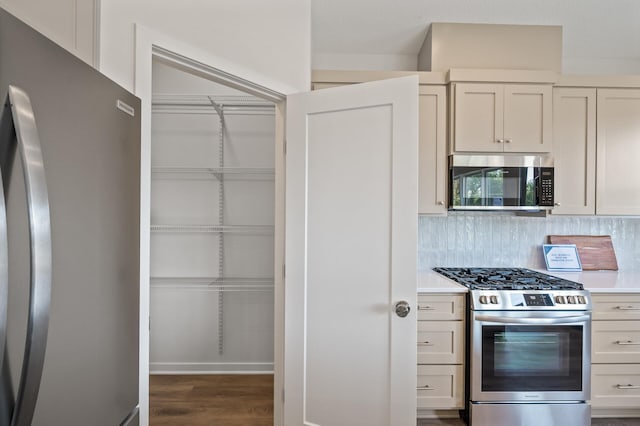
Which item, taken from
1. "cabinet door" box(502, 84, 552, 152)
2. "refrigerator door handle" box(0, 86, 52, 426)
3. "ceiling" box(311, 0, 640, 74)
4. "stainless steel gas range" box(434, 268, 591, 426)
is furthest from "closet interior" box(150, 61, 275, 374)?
"refrigerator door handle" box(0, 86, 52, 426)

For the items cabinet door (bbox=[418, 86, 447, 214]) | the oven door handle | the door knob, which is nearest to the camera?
the door knob

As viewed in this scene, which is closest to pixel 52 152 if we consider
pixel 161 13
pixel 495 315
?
pixel 161 13

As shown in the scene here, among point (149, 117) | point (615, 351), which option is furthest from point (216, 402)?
point (615, 351)

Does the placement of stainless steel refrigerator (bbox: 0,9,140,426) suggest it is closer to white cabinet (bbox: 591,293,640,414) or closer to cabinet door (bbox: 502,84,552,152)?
cabinet door (bbox: 502,84,552,152)

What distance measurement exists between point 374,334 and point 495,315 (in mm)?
873

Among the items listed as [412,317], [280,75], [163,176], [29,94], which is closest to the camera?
[29,94]

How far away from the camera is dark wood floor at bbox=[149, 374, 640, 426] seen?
2381mm

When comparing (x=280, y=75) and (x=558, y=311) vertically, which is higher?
(x=280, y=75)

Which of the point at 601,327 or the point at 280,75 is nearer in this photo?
the point at 280,75

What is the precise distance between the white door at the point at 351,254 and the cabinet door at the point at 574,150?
1605 millimetres

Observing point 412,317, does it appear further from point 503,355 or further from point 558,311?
point 558,311

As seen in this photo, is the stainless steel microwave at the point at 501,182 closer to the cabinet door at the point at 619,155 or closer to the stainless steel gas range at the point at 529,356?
the cabinet door at the point at 619,155

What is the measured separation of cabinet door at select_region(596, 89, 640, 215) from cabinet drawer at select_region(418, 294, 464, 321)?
1.41m

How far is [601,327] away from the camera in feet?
7.59
